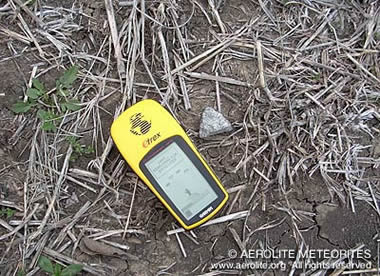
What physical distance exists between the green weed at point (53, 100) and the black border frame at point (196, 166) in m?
0.36

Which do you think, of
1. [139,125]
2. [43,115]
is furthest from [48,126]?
[139,125]

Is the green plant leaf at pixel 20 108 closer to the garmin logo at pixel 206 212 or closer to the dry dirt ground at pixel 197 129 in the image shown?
the dry dirt ground at pixel 197 129

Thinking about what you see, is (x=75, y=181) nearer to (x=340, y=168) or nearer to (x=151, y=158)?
(x=151, y=158)

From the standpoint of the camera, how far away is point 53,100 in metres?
2.25

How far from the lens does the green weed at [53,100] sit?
222cm

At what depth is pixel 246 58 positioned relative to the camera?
2.33 m

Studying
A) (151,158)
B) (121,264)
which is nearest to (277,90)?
(151,158)

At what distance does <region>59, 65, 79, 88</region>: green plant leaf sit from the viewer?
2.25m

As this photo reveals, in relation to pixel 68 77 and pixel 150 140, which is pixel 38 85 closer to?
pixel 68 77

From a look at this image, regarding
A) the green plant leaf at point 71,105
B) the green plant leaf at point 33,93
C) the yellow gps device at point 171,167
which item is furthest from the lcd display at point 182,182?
the green plant leaf at point 33,93

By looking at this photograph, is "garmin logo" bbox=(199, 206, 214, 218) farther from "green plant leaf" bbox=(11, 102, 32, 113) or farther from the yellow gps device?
"green plant leaf" bbox=(11, 102, 32, 113)

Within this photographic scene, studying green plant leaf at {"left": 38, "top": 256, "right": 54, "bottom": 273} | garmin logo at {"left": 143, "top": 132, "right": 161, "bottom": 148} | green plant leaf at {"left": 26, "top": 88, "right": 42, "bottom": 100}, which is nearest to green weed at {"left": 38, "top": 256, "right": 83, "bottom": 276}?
green plant leaf at {"left": 38, "top": 256, "right": 54, "bottom": 273}

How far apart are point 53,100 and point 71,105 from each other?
0.08 m

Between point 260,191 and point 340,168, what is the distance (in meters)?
0.31
